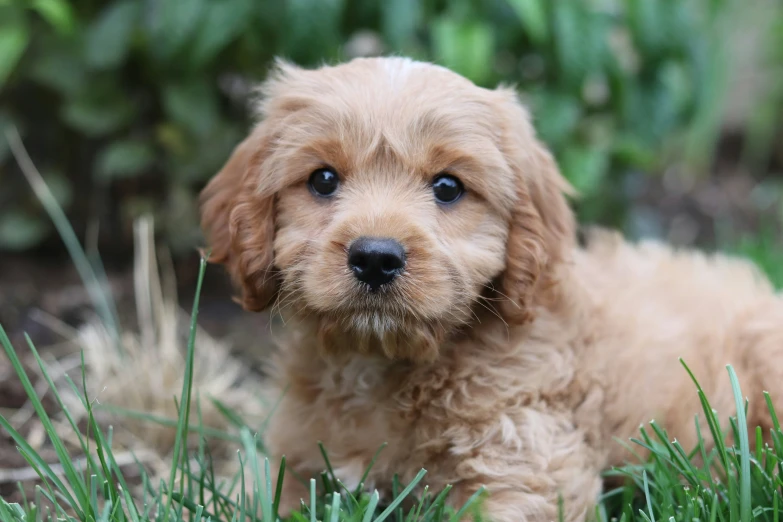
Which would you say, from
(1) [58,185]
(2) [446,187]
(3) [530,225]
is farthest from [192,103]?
(3) [530,225]

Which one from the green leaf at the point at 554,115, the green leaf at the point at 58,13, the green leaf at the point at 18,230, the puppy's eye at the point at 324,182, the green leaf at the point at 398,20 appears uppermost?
the green leaf at the point at 398,20

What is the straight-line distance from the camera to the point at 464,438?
2.59m

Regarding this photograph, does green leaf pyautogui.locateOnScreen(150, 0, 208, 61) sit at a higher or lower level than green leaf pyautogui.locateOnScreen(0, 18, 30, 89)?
higher

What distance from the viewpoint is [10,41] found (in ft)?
12.9

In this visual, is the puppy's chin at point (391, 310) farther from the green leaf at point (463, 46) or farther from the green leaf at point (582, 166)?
the green leaf at point (582, 166)

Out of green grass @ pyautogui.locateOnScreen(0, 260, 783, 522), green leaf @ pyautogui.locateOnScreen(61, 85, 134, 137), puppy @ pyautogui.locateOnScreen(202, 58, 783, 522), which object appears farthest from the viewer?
green leaf @ pyautogui.locateOnScreen(61, 85, 134, 137)

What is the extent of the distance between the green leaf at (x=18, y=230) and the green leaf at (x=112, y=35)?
101 centimetres

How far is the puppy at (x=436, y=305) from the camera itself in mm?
2451

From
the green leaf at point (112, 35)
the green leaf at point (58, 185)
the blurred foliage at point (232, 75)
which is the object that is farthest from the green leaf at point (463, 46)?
the green leaf at point (58, 185)

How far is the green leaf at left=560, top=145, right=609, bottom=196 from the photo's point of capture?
4195 millimetres

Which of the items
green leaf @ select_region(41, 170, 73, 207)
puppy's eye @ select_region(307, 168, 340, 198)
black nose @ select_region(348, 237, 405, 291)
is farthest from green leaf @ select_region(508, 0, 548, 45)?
green leaf @ select_region(41, 170, 73, 207)

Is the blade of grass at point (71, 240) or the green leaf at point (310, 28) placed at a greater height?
the green leaf at point (310, 28)

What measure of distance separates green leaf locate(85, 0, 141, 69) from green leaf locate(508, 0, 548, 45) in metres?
1.84

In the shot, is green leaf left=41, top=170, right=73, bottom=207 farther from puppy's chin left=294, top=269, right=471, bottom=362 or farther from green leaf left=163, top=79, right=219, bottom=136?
puppy's chin left=294, top=269, right=471, bottom=362
